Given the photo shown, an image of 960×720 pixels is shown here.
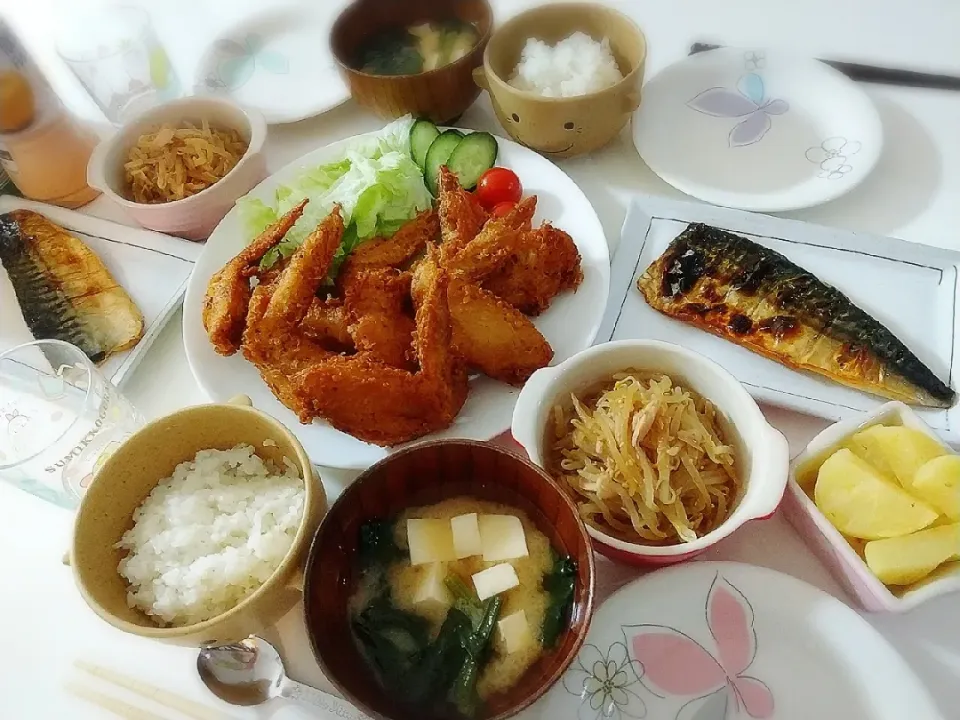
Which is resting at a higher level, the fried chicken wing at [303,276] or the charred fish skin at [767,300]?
the fried chicken wing at [303,276]

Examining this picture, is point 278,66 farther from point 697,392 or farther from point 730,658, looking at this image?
point 730,658

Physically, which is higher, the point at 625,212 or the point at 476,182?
the point at 476,182

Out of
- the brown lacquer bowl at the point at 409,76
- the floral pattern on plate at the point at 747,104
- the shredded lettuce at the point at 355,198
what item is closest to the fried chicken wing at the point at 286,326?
the shredded lettuce at the point at 355,198

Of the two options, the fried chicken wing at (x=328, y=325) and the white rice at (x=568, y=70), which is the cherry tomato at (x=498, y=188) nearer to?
the white rice at (x=568, y=70)

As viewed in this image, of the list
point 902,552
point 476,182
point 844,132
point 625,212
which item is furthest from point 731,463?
point 844,132

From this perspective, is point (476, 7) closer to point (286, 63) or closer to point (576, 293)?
point (286, 63)

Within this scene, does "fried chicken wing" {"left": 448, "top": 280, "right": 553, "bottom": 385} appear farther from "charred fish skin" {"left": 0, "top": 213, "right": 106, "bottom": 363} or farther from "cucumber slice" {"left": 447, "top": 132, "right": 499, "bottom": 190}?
"charred fish skin" {"left": 0, "top": 213, "right": 106, "bottom": 363}
